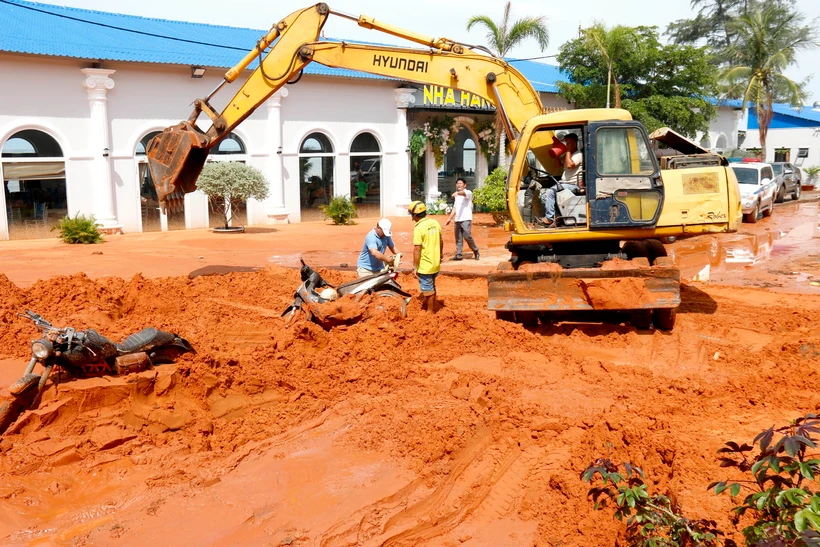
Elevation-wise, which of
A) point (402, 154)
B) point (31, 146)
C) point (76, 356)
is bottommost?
point (76, 356)

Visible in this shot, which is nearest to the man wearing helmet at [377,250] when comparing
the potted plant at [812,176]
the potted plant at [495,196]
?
the potted plant at [495,196]

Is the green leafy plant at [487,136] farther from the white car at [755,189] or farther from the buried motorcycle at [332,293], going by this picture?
the buried motorcycle at [332,293]

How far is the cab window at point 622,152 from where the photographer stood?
9.05 meters

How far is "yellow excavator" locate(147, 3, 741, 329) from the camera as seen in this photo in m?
8.87

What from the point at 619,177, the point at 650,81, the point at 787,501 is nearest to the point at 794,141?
the point at 650,81

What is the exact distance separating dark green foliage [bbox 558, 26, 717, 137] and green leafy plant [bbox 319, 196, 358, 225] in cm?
1145

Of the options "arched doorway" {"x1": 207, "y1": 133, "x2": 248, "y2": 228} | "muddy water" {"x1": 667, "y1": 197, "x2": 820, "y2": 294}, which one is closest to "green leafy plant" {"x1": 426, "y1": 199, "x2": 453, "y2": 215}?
"arched doorway" {"x1": 207, "y1": 133, "x2": 248, "y2": 228}

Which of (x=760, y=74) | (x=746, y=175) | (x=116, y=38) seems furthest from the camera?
(x=760, y=74)

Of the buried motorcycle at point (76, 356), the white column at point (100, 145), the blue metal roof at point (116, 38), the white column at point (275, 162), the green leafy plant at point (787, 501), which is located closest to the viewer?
the green leafy plant at point (787, 501)

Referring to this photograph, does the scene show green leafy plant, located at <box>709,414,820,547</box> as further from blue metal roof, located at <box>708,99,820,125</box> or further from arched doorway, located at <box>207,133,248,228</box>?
blue metal roof, located at <box>708,99,820,125</box>

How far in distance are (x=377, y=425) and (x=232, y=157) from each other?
17.5 metres

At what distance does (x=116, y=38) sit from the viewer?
21.2 meters

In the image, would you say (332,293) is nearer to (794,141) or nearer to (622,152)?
(622,152)

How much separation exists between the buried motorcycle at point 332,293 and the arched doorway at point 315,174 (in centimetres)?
1523
